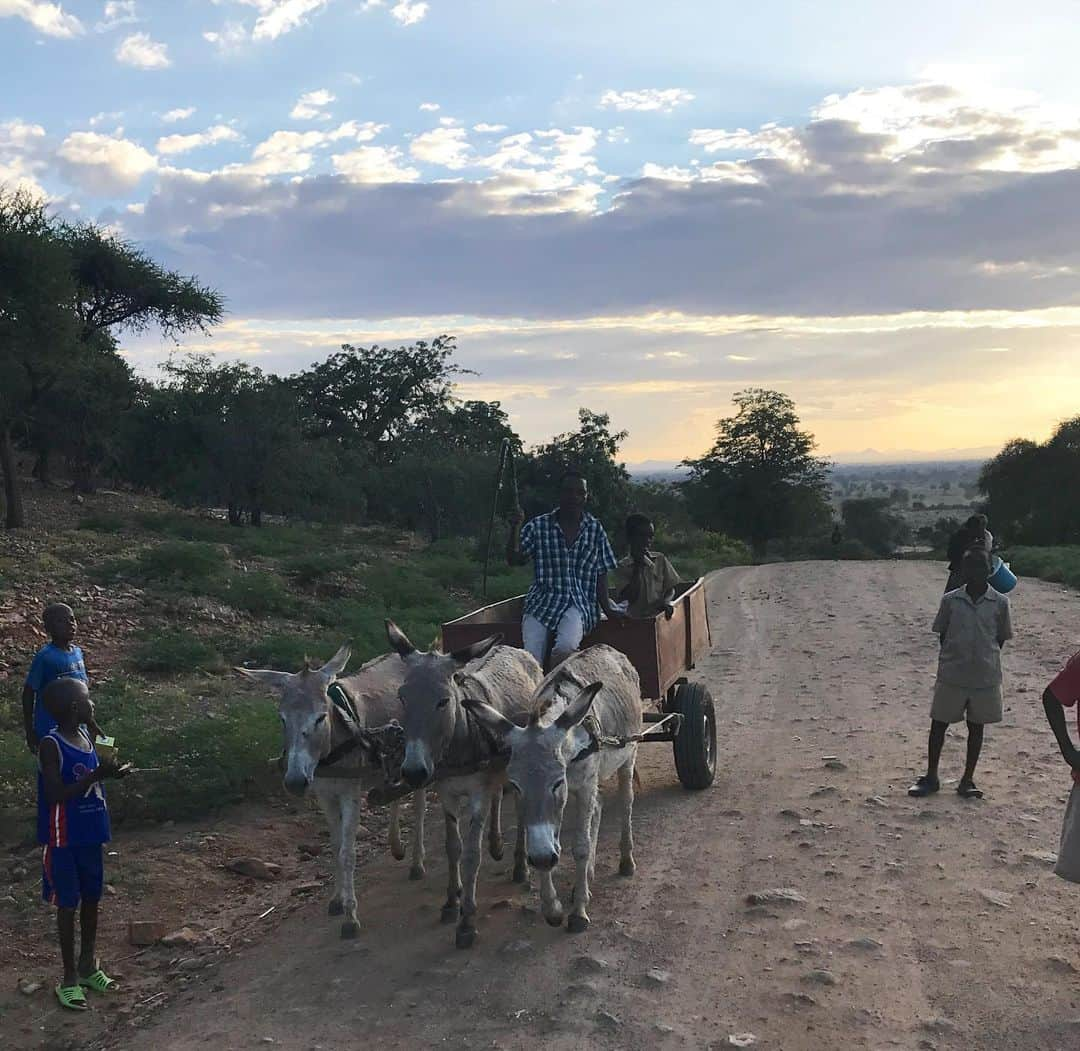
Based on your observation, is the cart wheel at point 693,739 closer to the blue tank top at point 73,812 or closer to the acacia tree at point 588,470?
the blue tank top at point 73,812

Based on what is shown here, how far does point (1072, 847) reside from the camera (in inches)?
198

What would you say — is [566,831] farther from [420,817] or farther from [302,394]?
[302,394]

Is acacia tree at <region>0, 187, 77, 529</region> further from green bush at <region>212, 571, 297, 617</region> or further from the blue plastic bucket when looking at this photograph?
the blue plastic bucket

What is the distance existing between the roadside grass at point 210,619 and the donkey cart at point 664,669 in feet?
7.66

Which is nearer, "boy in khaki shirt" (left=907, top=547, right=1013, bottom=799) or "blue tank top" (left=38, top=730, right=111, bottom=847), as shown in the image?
"blue tank top" (left=38, top=730, right=111, bottom=847)

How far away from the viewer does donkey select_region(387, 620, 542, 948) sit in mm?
5641

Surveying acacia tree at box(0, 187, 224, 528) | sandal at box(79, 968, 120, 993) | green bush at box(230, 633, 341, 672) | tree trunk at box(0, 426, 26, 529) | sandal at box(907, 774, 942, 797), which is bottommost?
sandal at box(79, 968, 120, 993)

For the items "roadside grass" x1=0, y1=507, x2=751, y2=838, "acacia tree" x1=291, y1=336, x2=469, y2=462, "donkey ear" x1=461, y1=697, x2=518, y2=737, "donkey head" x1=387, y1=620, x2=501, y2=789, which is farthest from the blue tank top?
"acacia tree" x1=291, y1=336, x2=469, y2=462

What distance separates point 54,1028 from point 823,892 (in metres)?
4.35

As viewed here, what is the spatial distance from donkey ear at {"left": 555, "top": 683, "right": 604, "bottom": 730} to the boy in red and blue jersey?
2.68 m

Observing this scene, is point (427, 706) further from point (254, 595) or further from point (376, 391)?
point (376, 391)

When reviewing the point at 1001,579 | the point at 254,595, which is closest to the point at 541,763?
the point at 1001,579

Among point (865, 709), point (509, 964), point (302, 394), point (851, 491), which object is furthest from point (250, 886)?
point (851, 491)

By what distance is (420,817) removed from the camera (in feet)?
22.7
